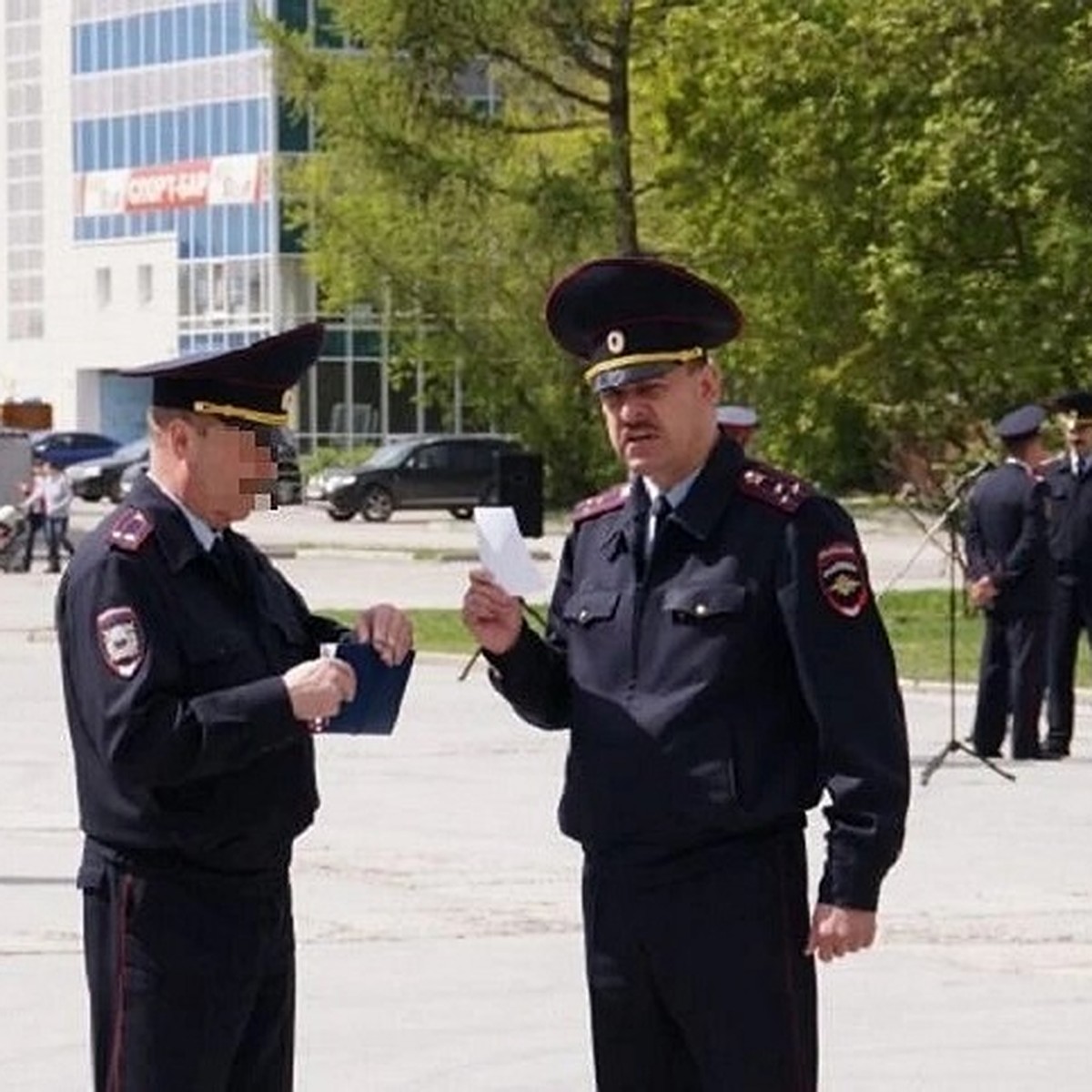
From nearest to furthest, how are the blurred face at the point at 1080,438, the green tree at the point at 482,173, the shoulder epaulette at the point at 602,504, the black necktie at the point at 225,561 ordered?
the black necktie at the point at 225,561
the shoulder epaulette at the point at 602,504
the blurred face at the point at 1080,438
the green tree at the point at 482,173

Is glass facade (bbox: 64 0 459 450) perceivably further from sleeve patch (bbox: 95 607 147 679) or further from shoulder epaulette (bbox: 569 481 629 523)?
sleeve patch (bbox: 95 607 147 679)

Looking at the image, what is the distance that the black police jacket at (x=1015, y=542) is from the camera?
65.6 feet

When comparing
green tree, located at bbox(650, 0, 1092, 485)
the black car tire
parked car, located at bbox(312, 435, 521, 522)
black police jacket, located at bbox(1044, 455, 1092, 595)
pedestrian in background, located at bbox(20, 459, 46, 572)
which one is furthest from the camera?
the black car tire

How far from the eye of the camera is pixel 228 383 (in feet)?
21.1

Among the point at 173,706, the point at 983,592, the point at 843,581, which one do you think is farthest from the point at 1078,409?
the point at 173,706

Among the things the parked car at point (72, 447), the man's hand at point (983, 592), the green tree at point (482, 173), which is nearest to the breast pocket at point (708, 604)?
the man's hand at point (983, 592)

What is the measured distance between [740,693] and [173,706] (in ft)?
3.23

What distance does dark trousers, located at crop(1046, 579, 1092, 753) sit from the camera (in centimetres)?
2047

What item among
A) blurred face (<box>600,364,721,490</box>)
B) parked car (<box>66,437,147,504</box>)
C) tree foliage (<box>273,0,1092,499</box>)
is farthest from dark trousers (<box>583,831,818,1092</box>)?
parked car (<box>66,437,147,504</box>)

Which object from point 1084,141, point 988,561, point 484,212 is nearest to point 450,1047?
point 988,561

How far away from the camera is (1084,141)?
36.0 m

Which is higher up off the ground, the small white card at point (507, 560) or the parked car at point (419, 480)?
the small white card at point (507, 560)

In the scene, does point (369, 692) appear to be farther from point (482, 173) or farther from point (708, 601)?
point (482, 173)

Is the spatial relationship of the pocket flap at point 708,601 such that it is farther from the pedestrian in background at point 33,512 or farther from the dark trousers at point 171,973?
the pedestrian in background at point 33,512
